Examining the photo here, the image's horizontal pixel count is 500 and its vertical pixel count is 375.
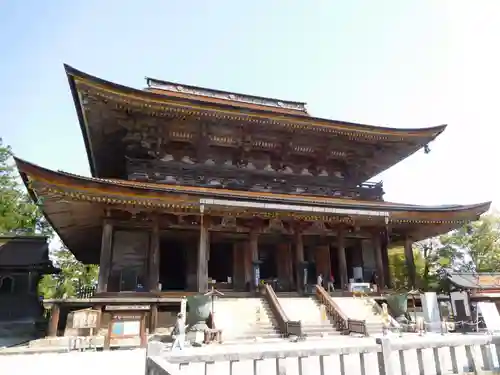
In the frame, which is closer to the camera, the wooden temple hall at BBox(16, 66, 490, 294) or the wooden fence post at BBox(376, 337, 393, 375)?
the wooden fence post at BBox(376, 337, 393, 375)

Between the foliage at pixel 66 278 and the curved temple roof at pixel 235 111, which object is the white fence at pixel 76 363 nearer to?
the curved temple roof at pixel 235 111

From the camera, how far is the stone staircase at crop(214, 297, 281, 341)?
12453 mm

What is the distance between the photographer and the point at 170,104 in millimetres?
16328

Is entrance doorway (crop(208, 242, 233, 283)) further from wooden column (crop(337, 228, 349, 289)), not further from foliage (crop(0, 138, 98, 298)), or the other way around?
foliage (crop(0, 138, 98, 298))

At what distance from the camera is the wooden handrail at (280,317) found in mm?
12180

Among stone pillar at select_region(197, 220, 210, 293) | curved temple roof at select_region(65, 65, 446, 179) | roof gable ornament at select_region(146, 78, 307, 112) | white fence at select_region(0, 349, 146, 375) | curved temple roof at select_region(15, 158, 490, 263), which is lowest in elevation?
white fence at select_region(0, 349, 146, 375)

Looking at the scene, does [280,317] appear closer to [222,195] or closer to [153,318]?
[153,318]

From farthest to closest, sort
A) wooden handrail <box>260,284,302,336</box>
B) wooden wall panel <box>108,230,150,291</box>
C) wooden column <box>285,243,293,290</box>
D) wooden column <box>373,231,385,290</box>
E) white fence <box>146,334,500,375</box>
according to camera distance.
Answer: wooden column <box>285,243,293,290</box>, wooden column <box>373,231,385,290</box>, wooden wall panel <box>108,230,150,291</box>, wooden handrail <box>260,284,302,336</box>, white fence <box>146,334,500,375</box>

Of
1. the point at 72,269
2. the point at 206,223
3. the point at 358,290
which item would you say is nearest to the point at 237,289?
the point at 206,223

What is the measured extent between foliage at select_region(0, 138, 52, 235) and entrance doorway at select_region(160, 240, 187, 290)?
68.7 ft

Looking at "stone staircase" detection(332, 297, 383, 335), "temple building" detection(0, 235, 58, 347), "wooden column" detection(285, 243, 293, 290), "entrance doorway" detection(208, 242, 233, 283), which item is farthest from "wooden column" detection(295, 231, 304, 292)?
"temple building" detection(0, 235, 58, 347)

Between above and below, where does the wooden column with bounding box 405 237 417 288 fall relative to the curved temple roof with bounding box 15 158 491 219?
below

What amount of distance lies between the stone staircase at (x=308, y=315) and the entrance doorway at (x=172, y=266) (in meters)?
6.25

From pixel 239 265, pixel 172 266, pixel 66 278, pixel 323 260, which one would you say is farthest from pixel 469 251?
pixel 66 278
